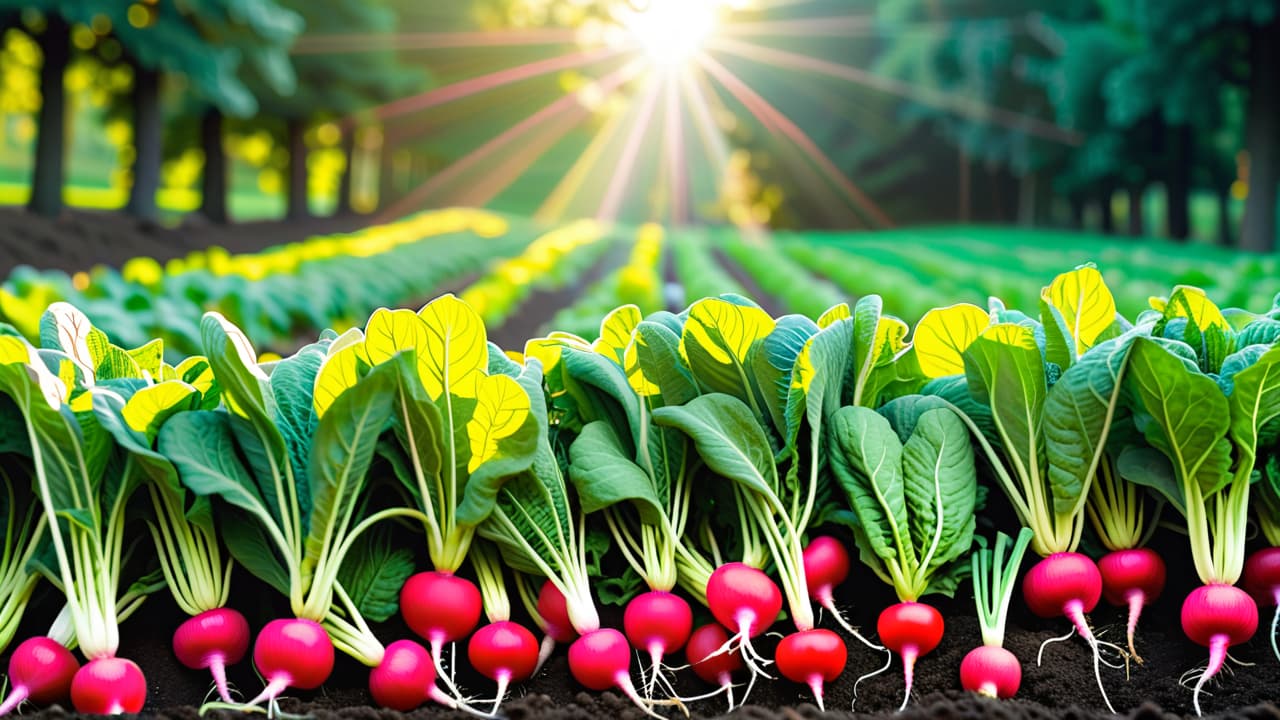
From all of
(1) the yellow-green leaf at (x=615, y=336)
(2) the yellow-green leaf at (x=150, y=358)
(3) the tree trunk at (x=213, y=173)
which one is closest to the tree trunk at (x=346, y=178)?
(3) the tree trunk at (x=213, y=173)

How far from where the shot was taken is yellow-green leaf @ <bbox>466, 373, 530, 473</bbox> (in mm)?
1448

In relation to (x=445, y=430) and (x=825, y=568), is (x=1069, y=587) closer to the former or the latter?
(x=825, y=568)

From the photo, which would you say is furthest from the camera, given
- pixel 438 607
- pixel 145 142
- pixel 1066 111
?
pixel 1066 111

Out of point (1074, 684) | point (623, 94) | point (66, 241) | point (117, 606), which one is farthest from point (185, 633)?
point (623, 94)

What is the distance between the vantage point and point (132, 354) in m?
1.76

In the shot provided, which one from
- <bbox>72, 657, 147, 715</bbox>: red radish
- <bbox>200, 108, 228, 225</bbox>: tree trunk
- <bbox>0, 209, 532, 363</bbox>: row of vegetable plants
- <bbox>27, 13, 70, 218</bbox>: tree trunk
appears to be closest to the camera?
<bbox>72, 657, 147, 715</bbox>: red radish

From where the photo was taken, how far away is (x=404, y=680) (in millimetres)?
1428

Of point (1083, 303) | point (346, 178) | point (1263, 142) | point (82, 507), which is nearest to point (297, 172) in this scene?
point (346, 178)

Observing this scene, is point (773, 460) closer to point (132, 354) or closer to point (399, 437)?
point (399, 437)

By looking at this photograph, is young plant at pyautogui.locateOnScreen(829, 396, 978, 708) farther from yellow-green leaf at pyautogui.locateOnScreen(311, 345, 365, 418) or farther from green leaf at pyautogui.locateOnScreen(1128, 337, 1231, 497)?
yellow-green leaf at pyautogui.locateOnScreen(311, 345, 365, 418)

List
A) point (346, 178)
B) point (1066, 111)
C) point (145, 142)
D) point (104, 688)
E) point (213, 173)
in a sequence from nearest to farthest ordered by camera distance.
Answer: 1. point (104, 688)
2. point (145, 142)
3. point (213, 173)
4. point (1066, 111)
5. point (346, 178)

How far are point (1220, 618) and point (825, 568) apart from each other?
59 centimetres

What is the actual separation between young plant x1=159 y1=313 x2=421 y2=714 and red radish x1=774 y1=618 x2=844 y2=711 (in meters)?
0.60

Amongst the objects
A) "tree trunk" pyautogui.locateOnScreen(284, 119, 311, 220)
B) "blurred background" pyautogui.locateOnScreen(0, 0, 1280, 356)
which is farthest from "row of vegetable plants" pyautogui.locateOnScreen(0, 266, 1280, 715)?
"tree trunk" pyautogui.locateOnScreen(284, 119, 311, 220)
